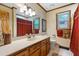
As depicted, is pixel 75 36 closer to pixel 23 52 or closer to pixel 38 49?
pixel 38 49

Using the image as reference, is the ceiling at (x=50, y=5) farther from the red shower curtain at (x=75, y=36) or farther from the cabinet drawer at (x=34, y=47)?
the cabinet drawer at (x=34, y=47)

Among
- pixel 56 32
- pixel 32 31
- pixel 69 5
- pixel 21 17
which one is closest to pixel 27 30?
pixel 32 31

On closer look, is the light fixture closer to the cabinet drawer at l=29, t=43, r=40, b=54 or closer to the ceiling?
the ceiling

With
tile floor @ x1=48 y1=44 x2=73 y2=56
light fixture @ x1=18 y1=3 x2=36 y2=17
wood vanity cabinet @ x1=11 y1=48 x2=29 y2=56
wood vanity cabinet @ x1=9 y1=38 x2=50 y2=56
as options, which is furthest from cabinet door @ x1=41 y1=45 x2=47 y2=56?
light fixture @ x1=18 y1=3 x2=36 y2=17

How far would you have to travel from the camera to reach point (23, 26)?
197 cm

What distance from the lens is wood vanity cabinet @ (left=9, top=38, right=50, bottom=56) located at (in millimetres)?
1692

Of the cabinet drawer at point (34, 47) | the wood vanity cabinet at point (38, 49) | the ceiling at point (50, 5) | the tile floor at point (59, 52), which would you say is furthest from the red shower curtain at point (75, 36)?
the cabinet drawer at point (34, 47)

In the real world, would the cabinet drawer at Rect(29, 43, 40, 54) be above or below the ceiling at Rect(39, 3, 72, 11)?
below

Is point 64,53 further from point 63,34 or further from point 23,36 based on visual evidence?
point 23,36

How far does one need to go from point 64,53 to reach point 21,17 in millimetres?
1029

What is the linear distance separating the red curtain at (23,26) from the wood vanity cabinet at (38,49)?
32cm

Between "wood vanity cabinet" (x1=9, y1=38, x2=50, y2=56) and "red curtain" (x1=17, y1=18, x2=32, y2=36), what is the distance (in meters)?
0.32

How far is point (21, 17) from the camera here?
6.64 feet

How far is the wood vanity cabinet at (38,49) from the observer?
1692mm
